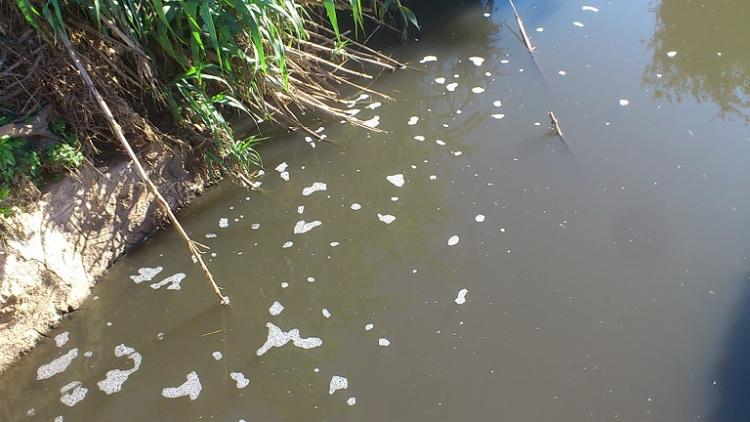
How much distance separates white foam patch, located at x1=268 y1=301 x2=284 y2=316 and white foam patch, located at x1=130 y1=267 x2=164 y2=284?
25.2 inches

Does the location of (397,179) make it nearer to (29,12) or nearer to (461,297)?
(461,297)

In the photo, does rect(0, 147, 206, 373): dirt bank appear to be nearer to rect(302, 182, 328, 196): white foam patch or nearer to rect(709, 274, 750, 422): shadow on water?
rect(302, 182, 328, 196): white foam patch

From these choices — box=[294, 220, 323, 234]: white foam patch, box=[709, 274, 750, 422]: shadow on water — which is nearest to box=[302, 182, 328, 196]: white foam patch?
box=[294, 220, 323, 234]: white foam patch

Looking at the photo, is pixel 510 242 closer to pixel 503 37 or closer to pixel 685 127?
pixel 685 127

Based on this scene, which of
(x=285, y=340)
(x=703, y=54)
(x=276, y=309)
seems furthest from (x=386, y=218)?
(x=703, y=54)

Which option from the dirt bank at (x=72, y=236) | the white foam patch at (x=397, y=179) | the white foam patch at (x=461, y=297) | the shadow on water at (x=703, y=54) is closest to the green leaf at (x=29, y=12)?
the dirt bank at (x=72, y=236)

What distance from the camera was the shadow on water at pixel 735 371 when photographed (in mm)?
2293

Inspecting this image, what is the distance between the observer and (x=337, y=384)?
8.34 feet

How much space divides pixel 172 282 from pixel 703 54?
3.48 meters

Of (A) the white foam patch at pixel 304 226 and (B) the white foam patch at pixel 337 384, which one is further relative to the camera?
(A) the white foam patch at pixel 304 226

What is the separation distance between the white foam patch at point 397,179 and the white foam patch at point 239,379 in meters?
1.30

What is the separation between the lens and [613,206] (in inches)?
122

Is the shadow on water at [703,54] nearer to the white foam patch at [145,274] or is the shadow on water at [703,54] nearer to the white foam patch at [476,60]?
the white foam patch at [476,60]

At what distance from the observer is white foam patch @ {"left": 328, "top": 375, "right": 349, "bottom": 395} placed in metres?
2.53
